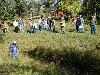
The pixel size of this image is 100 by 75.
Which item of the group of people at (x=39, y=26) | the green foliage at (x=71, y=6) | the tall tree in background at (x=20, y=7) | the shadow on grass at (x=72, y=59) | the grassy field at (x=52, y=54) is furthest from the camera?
the tall tree in background at (x=20, y=7)

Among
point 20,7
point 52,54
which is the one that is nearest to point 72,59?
point 52,54

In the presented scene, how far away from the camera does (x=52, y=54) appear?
27516 millimetres

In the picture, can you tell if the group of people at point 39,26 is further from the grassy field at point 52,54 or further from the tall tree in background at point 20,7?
the tall tree in background at point 20,7

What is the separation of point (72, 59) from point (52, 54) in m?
2.65

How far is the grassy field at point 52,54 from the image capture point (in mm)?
21720

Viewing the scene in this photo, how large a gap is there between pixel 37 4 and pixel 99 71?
4689 centimetres

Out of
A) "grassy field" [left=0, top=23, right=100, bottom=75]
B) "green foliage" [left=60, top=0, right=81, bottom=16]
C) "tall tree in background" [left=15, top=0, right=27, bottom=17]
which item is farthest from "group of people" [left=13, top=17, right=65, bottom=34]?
"tall tree in background" [left=15, top=0, right=27, bottom=17]

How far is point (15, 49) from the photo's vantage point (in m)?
27.8

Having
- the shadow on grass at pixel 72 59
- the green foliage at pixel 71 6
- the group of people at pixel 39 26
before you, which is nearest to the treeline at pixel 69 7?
the green foliage at pixel 71 6

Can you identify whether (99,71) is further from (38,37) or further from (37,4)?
(37,4)

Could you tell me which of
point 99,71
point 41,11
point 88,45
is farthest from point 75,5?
point 99,71

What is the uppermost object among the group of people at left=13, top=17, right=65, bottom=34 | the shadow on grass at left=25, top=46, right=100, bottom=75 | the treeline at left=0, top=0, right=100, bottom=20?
the treeline at left=0, top=0, right=100, bottom=20

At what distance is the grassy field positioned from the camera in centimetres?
2172

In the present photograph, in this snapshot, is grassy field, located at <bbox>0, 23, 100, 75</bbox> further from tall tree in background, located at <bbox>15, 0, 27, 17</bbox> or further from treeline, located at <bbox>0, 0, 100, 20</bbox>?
tall tree in background, located at <bbox>15, 0, 27, 17</bbox>
